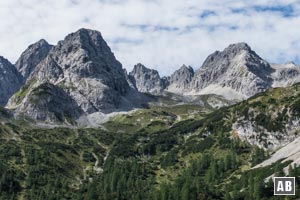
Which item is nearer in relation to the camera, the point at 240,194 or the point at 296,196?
the point at 296,196

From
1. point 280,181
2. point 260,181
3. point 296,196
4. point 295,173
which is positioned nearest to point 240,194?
point 260,181

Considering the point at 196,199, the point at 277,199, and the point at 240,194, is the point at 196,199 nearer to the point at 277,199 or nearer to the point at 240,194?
the point at 240,194

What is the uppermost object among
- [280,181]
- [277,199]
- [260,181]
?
[260,181]

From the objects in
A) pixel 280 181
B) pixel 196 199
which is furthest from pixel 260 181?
pixel 280 181

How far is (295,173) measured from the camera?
187m

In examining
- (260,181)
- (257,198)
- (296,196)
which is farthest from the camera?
(260,181)

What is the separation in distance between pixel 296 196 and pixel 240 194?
39538mm

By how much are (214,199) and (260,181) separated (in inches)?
849

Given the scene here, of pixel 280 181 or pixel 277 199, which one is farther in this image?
pixel 277 199

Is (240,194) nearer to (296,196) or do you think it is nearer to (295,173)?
(295,173)

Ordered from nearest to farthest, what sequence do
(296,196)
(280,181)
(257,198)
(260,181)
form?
(280,181) < (296,196) < (257,198) < (260,181)

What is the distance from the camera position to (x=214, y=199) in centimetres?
19725

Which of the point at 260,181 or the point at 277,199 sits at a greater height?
the point at 260,181

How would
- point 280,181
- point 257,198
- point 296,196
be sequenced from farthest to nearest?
point 257,198, point 296,196, point 280,181
